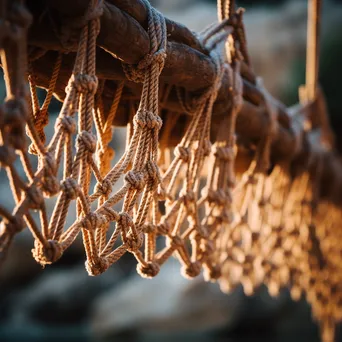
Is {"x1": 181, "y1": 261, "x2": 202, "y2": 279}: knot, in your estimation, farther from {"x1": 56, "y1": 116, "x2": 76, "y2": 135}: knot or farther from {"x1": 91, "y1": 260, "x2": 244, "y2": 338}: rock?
{"x1": 91, "y1": 260, "x2": 244, "y2": 338}: rock

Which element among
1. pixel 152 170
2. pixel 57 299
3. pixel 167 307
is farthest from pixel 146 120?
pixel 57 299

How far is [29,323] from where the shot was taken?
12.3 ft

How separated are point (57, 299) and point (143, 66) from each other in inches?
134

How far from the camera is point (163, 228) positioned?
2.07 ft

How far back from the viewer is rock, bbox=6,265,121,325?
3.74m

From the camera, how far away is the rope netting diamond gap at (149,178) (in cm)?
41

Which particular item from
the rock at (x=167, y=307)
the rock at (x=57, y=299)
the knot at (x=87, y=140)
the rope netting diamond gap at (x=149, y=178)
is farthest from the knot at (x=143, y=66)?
the rock at (x=57, y=299)

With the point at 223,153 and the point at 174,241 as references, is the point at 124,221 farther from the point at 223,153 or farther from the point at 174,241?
the point at 223,153

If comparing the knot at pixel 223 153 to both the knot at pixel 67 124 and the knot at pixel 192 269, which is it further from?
the knot at pixel 67 124

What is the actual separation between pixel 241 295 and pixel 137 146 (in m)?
3.24

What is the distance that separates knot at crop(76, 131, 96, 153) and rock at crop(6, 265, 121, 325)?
133 inches

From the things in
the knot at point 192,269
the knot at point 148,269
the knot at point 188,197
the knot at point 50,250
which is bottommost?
the knot at point 192,269

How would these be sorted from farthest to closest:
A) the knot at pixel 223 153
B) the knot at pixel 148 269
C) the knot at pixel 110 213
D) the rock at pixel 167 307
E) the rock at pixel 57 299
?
the rock at pixel 57 299 → the rock at pixel 167 307 → the knot at pixel 223 153 → the knot at pixel 148 269 → the knot at pixel 110 213

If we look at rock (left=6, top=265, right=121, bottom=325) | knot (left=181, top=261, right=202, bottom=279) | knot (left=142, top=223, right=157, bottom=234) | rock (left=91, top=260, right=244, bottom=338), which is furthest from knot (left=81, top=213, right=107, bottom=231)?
rock (left=6, top=265, right=121, bottom=325)
